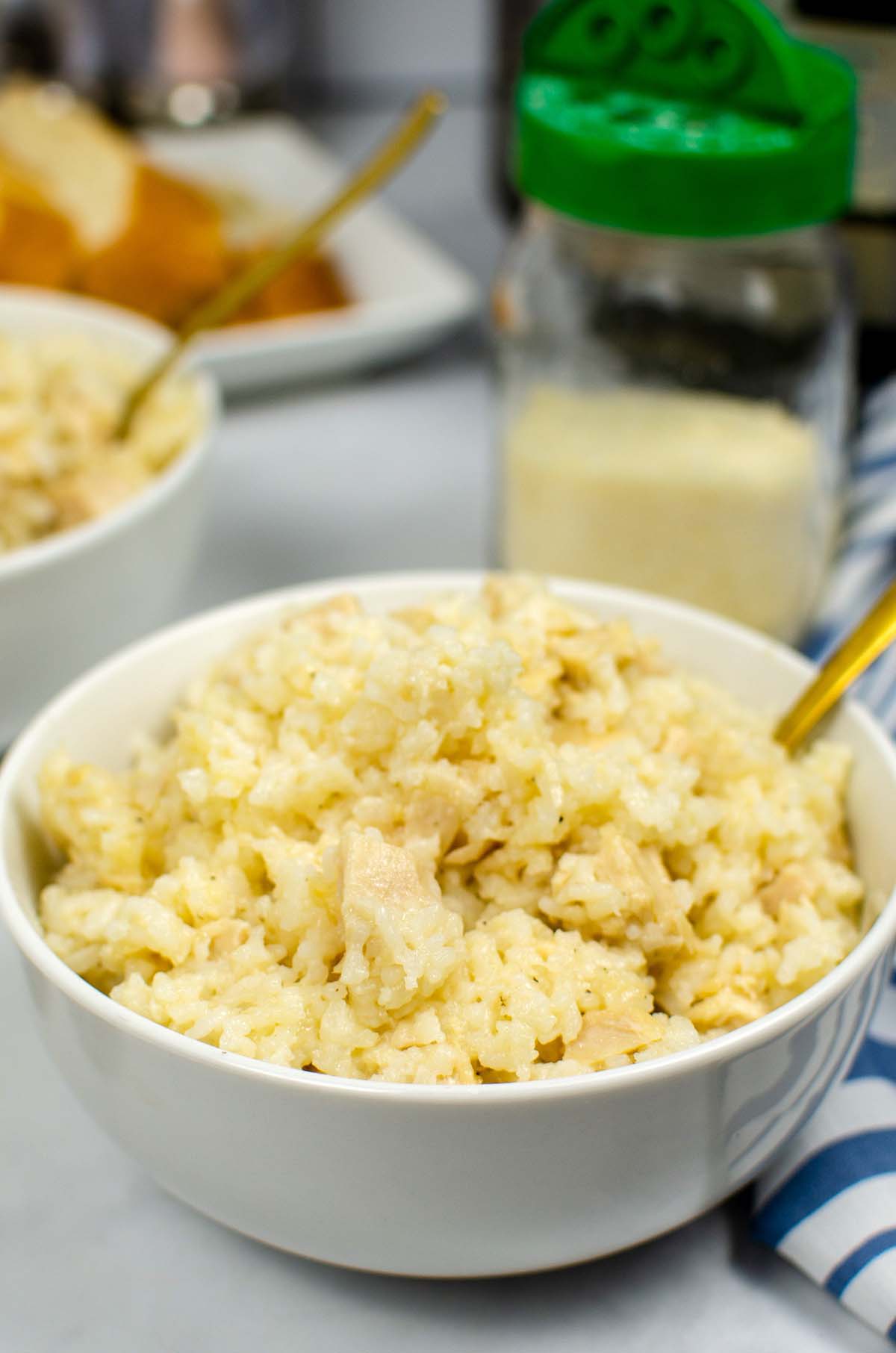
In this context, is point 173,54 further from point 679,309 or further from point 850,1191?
point 850,1191

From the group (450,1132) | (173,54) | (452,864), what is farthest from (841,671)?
(173,54)

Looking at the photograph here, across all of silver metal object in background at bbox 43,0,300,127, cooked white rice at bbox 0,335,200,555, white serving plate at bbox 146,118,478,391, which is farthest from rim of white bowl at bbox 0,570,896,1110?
silver metal object in background at bbox 43,0,300,127

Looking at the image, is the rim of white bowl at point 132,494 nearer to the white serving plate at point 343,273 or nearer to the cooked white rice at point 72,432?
the cooked white rice at point 72,432


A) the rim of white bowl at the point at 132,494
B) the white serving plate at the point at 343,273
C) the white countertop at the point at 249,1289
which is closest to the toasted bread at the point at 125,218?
the white serving plate at the point at 343,273

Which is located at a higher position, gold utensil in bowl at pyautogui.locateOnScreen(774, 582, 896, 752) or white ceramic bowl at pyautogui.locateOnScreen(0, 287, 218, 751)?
gold utensil in bowl at pyautogui.locateOnScreen(774, 582, 896, 752)

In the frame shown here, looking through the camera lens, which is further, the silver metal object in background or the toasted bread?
the silver metal object in background

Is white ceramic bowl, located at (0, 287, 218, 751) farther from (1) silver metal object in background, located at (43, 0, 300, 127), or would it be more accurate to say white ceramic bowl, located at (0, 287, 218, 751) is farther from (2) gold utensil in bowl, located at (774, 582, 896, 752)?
(1) silver metal object in background, located at (43, 0, 300, 127)
